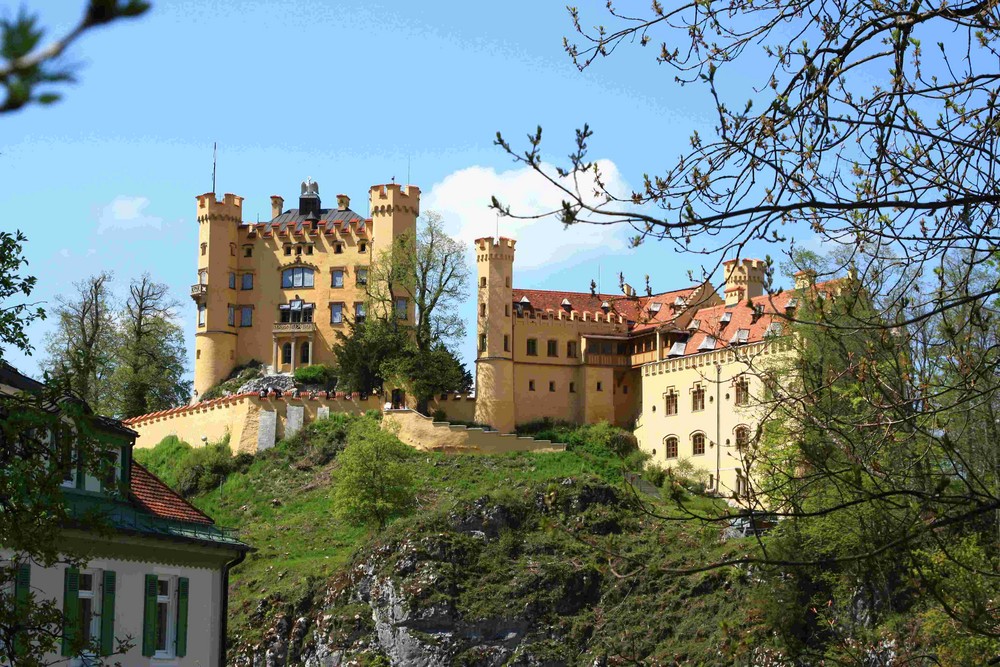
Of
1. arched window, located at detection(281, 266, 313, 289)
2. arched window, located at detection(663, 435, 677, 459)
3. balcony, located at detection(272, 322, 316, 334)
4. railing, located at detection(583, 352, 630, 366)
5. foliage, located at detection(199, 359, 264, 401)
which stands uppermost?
arched window, located at detection(281, 266, 313, 289)

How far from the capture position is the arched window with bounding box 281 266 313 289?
80500 mm

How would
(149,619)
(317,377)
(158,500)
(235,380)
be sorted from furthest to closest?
1. (235,380)
2. (317,377)
3. (158,500)
4. (149,619)

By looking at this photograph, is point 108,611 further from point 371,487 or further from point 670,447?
point 670,447

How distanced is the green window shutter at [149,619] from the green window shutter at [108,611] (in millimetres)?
734

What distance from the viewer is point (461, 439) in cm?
7056

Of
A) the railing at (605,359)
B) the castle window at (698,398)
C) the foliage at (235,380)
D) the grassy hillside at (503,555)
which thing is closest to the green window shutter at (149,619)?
the grassy hillside at (503,555)

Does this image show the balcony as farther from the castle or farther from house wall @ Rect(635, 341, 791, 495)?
house wall @ Rect(635, 341, 791, 495)

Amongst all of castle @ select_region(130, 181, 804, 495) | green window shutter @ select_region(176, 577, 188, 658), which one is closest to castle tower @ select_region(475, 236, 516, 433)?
castle @ select_region(130, 181, 804, 495)

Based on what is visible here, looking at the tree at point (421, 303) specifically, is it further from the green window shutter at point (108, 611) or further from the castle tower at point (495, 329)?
the green window shutter at point (108, 611)

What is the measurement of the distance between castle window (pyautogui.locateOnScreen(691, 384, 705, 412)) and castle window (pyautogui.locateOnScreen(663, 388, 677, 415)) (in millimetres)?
1436

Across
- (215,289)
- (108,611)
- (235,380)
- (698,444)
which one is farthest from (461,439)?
(108,611)

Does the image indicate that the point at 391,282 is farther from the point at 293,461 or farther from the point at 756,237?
the point at 756,237

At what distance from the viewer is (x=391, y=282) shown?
248ft

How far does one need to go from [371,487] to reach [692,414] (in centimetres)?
1721
